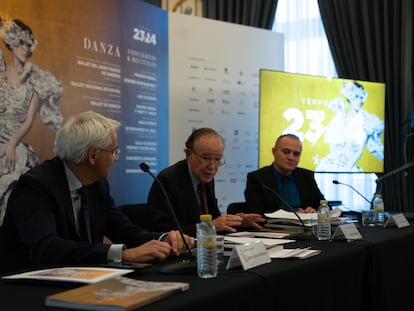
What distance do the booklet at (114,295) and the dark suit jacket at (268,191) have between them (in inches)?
87.2

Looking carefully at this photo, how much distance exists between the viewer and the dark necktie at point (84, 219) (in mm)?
2061

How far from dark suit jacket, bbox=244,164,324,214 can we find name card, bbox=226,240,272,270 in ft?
5.60

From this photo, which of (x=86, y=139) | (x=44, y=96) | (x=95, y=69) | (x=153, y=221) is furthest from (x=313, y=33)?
(x=86, y=139)

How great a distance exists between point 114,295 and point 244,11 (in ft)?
16.6

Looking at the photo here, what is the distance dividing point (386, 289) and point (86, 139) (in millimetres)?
1332

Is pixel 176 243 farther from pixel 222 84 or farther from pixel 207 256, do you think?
pixel 222 84

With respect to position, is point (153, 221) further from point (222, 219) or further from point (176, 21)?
point (176, 21)

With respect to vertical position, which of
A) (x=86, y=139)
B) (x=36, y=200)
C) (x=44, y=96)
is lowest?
(x=36, y=200)

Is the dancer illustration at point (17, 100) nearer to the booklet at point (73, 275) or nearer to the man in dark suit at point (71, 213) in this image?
the man in dark suit at point (71, 213)

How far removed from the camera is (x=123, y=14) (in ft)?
13.6

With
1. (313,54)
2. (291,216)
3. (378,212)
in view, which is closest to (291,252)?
(291,216)

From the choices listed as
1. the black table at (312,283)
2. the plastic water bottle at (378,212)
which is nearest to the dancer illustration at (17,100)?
the black table at (312,283)

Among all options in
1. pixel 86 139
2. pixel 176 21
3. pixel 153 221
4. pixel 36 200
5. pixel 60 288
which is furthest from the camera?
pixel 176 21

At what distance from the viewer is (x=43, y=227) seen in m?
1.86
